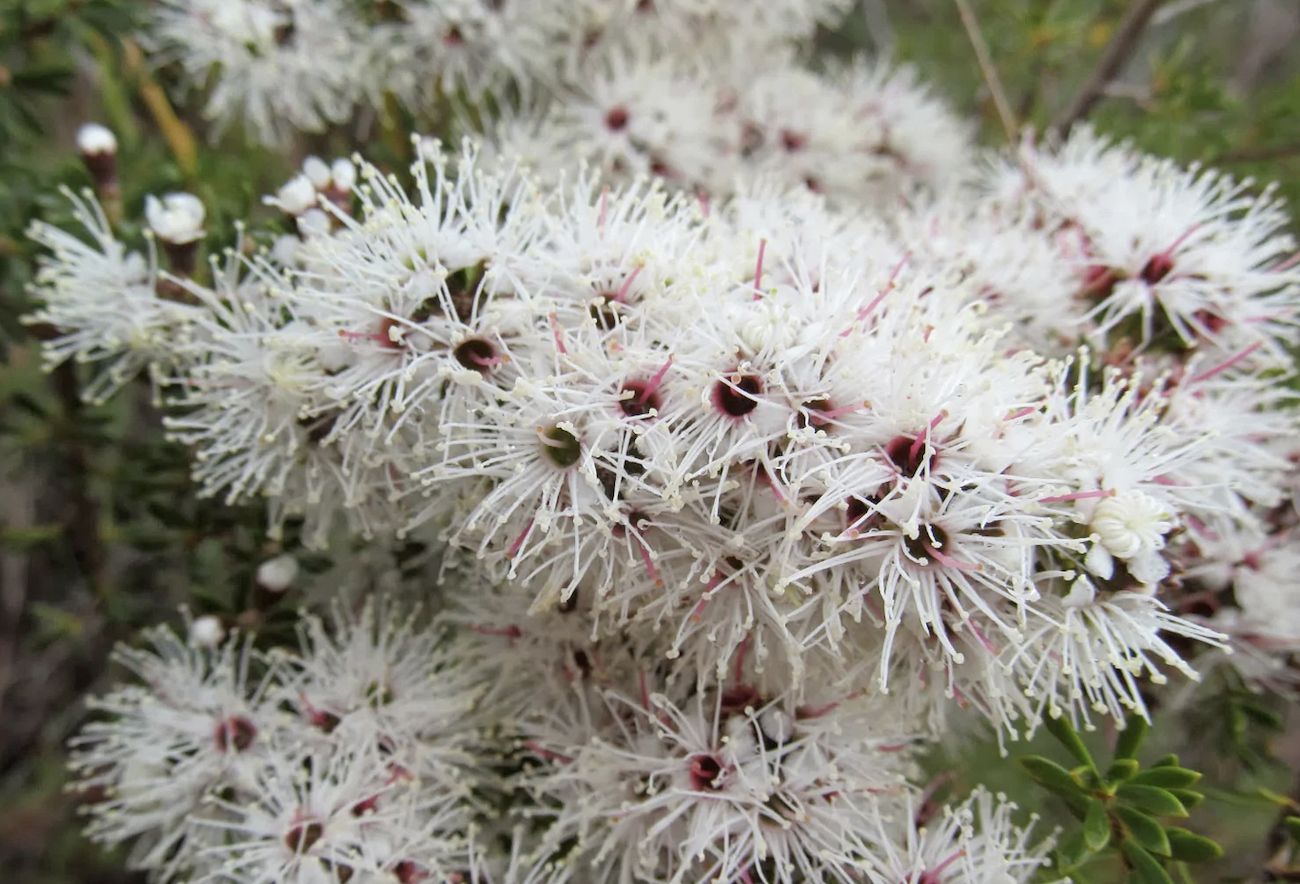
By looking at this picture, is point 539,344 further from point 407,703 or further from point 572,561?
point 407,703

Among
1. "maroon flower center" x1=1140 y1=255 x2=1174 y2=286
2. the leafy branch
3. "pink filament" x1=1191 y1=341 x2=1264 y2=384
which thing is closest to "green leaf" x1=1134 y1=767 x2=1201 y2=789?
the leafy branch

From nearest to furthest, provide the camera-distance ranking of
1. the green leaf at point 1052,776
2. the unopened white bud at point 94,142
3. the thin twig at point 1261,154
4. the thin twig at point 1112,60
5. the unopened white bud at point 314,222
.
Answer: the green leaf at point 1052,776
the unopened white bud at point 314,222
the unopened white bud at point 94,142
the thin twig at point 1261,154
the thin twig at point 1112,60

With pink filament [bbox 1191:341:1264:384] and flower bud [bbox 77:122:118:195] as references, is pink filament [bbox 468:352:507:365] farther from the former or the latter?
pink filament [bbox 1191:341:1264:384]

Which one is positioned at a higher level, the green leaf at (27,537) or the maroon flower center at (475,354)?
the maroon flower center at (475,354)

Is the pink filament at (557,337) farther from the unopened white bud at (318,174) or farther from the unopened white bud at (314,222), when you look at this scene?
the unopened white bud at (318,174)

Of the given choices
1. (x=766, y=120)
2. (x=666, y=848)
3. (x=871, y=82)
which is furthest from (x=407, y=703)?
(x=871, y=82)

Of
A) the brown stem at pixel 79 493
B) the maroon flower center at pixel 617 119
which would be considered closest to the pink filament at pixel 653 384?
the maroon flower center at pixel 617 119

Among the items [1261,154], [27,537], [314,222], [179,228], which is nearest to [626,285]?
[314,222]
